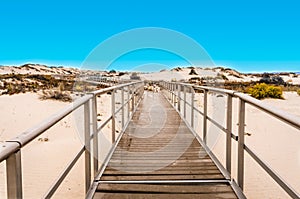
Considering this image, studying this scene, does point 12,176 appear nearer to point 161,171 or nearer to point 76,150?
point 161,171

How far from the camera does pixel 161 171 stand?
13.6 ft

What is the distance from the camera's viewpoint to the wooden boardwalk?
3438 millimetres

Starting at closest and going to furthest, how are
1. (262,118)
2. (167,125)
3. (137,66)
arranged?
(167,125) < (262,118) < (137,66)

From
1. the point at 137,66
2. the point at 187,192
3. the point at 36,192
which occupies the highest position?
the point at 137,66

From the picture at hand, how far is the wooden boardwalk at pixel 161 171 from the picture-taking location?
3.44 meters

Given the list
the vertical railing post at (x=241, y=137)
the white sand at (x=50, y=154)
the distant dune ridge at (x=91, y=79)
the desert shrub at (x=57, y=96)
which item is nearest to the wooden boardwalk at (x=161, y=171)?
the vertical railing post at (x=241, y=137)

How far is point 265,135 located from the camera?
29.3 ft

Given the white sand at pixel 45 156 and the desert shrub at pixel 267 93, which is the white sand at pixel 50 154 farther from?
the desert shrub at pixel 267 93

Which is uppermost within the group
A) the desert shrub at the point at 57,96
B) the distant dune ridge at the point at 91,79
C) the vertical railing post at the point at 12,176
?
the distant dune ridge at the point at 91,79

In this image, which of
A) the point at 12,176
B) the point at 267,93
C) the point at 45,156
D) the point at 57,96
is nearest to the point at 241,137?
the point at 12,176

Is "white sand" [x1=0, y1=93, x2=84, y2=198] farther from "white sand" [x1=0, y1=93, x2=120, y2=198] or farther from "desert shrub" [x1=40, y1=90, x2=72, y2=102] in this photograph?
"desert shrub" [x1=40, y1=90, x2=72, y2=102]

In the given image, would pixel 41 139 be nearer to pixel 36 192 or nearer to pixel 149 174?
pixel 36 192

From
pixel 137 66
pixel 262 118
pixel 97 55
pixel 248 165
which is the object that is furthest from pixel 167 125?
pixel 137 66

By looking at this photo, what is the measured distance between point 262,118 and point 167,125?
5556mm
